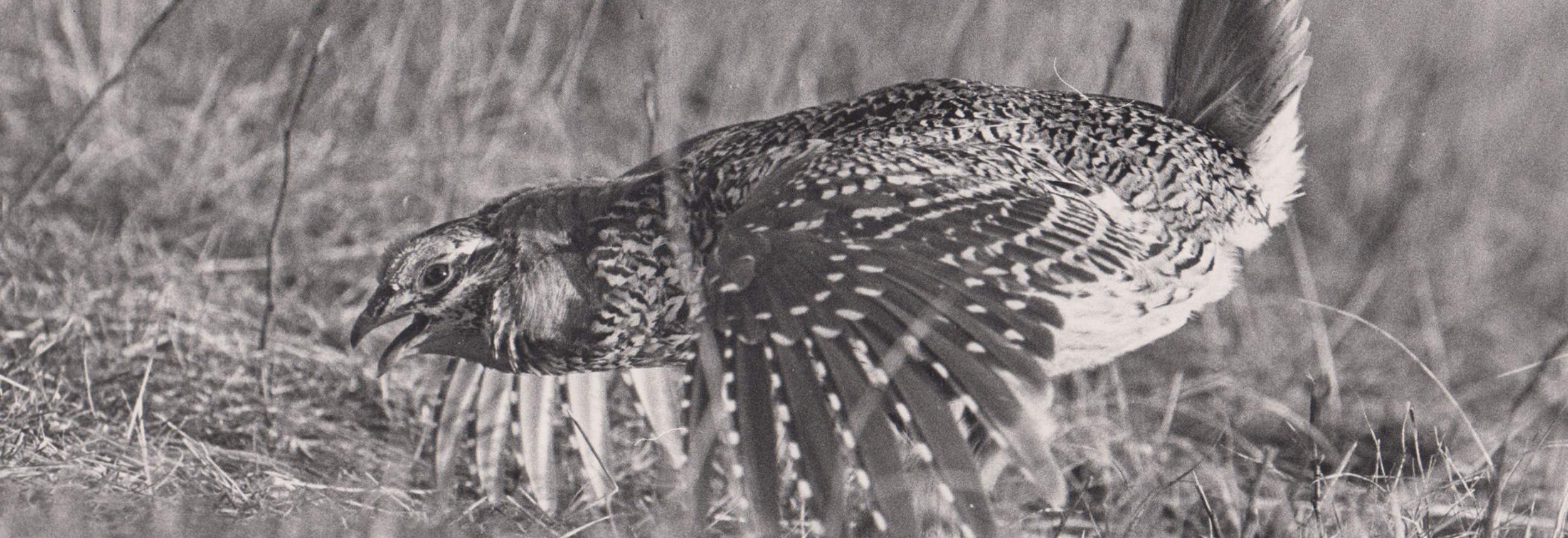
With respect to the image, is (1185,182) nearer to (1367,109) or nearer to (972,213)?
(972,213)

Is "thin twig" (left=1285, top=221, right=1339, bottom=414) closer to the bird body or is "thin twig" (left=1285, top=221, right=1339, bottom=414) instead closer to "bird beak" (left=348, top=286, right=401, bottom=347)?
the bird body

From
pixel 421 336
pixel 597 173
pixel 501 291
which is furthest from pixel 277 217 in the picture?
pixel 597 173

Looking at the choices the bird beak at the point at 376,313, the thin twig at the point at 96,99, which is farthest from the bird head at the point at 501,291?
the thin twig at the point at 96,99

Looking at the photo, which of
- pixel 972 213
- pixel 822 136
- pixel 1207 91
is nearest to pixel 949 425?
pixel 972 213

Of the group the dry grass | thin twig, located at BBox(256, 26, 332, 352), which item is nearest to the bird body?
the dry grass

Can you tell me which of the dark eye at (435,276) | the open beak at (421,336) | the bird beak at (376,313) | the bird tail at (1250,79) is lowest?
the open beak at (421,336)

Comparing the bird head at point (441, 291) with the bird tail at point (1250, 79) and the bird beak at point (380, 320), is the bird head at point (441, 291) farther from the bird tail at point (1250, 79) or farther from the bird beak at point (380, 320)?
the bird tail at point (1250, 79)

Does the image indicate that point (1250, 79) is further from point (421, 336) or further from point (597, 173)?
point (597, 173)
